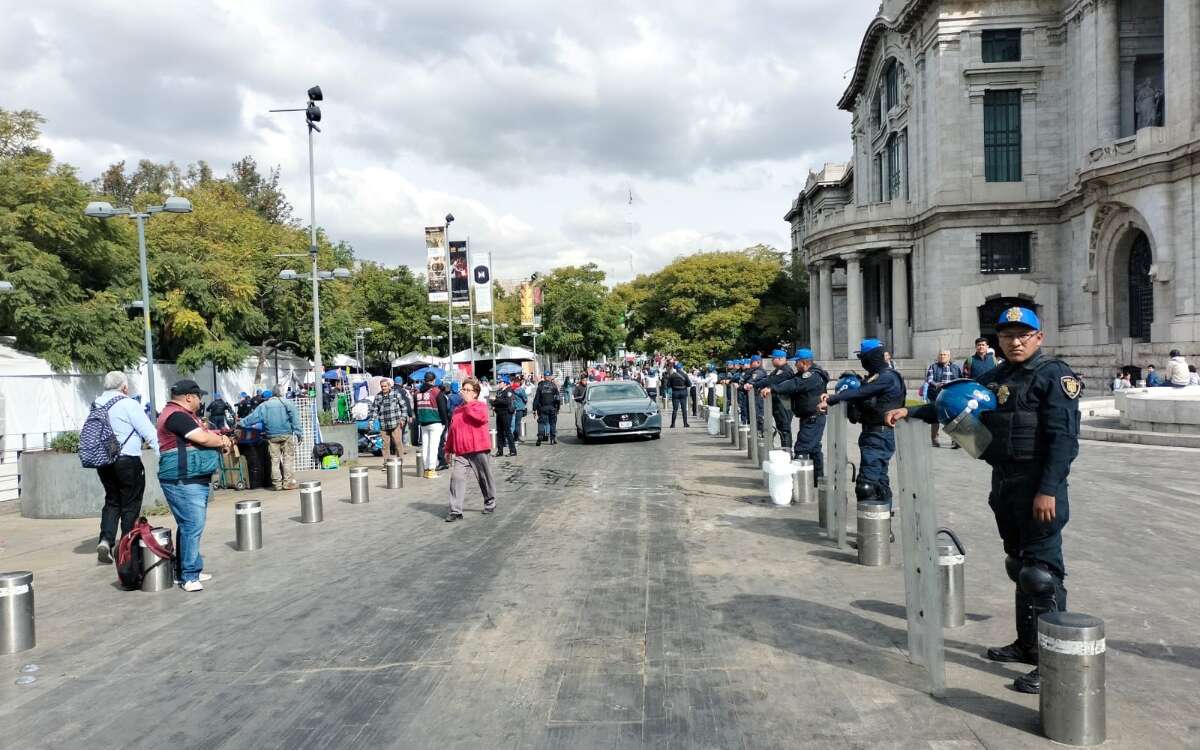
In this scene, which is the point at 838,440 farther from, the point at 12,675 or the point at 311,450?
the point at 311,450

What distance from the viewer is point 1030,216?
37.4 m

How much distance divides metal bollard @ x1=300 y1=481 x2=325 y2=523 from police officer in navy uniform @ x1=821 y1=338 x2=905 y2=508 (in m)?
6.73

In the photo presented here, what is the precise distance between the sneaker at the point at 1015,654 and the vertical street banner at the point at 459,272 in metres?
33.8

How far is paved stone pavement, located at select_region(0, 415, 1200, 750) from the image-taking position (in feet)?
13.8

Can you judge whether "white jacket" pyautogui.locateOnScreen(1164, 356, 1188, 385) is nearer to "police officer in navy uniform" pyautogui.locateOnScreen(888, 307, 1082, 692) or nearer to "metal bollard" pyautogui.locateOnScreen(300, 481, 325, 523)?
"police officer in navy uniform" pyautogui.locateOnScreen(888, 307, 1082, 692)

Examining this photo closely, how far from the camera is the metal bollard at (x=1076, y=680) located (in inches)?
148

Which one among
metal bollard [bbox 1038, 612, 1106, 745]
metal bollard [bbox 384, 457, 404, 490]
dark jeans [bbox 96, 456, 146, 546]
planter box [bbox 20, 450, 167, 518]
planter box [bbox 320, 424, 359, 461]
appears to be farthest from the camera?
planter box [bbox 320, 424, 359, 461]

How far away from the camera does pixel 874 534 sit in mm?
7348

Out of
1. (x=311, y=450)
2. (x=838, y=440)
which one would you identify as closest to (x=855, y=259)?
(x=311, y=450)

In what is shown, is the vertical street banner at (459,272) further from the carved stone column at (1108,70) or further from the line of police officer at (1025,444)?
the line of police officer at (1025,444)

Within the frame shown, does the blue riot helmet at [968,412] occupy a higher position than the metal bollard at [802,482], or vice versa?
the blue riot helmet at [968,412]

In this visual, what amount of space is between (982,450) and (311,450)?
15158mm

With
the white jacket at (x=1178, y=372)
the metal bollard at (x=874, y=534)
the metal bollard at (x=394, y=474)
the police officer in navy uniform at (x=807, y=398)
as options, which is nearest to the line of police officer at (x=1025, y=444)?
the metal bollard at (x=874, y=534)

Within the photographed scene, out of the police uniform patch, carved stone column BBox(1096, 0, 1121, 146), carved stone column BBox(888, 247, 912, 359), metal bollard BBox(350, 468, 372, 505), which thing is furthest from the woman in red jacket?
carved stone column BBox(888, 247, 912, 359)
